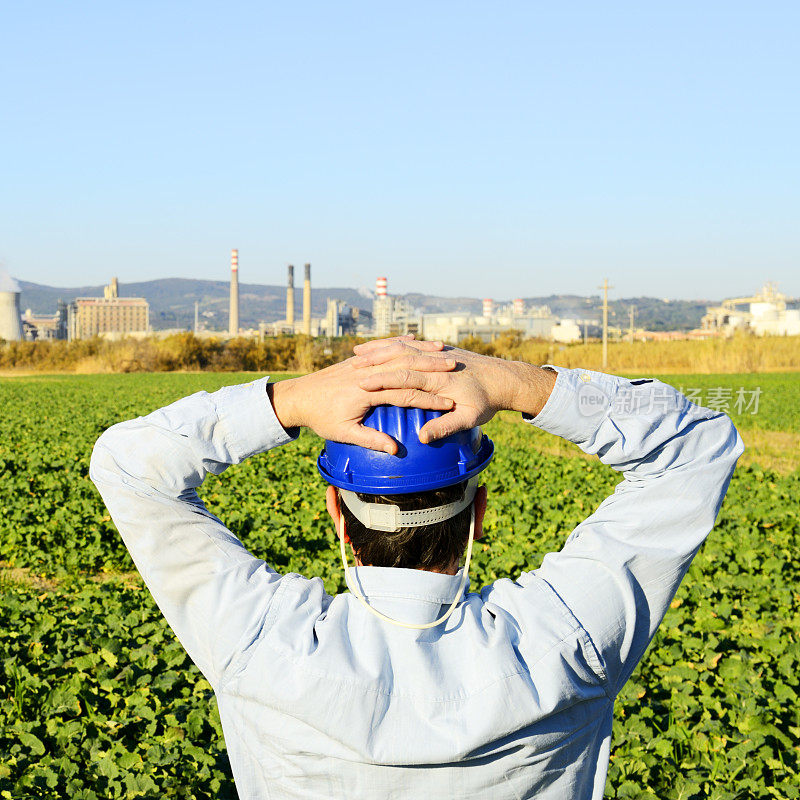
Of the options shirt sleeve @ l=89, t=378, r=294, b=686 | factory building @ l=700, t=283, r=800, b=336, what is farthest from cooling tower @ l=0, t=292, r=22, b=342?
shirt sleeve @ l=89, t=378, r=294, b=686

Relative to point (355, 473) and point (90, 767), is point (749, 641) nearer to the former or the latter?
point (90, 767)

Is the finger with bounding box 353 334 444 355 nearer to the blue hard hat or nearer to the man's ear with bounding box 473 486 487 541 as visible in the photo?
the blue hard hat

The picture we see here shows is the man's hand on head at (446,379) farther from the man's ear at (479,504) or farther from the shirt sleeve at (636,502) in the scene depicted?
the man's ear at (479,504)

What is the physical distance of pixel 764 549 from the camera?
770 cm

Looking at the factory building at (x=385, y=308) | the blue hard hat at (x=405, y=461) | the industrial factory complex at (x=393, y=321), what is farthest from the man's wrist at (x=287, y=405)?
the factory building at (x=385, y=308)

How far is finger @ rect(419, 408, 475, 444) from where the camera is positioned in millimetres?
1405

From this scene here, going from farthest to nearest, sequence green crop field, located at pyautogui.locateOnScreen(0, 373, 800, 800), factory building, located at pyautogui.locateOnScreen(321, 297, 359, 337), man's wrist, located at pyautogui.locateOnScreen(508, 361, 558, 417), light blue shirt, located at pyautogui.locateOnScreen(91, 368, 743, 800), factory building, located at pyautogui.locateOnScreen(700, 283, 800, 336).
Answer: factory building, located at pyautogui.locateOnScreen(321, 297, 359, 337) < factory building, located at pyautogui.locateOnScreen(700, 283, 800, 336) < green crop field, located at pyautogui.locateOnScreen(0, 373, 800, 800) < man's wrist, located at pyautogui.locateOnScreen(508, 361, 558, 417) < light blue shirt, located at pyautogui.locateOnScreen(91, 368, 743, 800)

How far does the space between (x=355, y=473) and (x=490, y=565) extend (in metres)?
5.65

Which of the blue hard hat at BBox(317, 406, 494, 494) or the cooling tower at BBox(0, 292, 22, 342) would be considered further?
the cooling tower at BBox(0, 292, 22, 342)

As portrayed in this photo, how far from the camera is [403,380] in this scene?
4.54ft

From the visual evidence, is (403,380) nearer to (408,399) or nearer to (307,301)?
(408,399)

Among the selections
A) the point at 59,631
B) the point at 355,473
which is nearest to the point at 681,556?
the point at 355,473

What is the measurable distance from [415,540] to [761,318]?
119792mm

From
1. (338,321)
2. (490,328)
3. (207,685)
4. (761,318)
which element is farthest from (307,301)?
(207,685)
